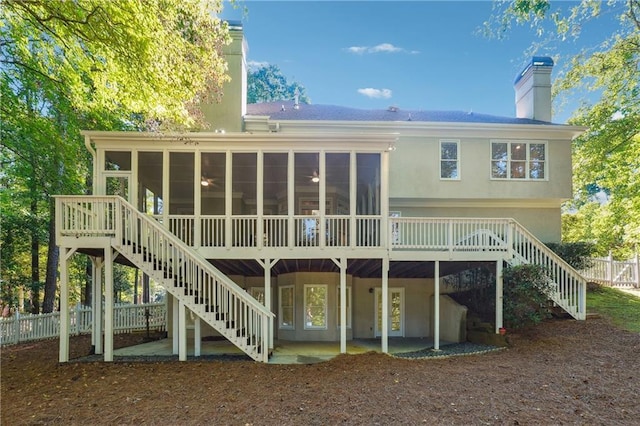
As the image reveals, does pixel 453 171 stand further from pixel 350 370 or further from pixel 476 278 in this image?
pixel 350 370

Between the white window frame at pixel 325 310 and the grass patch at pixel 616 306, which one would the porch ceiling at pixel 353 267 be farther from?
the grass patch at pixel 616 306

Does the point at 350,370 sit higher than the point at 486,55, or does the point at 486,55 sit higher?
the point at 486,55

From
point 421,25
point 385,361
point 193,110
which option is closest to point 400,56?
point 421,25

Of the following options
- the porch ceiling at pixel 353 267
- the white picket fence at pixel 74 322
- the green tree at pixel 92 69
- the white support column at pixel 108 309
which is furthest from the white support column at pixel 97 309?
the green tree at pixel 92 69

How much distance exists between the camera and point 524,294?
30.5 feet

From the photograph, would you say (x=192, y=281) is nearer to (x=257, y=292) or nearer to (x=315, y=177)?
(x=257, y=292)

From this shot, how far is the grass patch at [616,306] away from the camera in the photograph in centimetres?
977

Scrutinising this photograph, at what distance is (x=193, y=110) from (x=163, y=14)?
10.5 feet

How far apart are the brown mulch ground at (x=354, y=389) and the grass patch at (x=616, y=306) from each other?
1238mm

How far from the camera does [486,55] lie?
2075cm

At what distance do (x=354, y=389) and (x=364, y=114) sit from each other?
38.6ft

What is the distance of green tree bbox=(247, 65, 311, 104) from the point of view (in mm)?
30625

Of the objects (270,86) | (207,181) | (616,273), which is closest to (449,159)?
(207,181)

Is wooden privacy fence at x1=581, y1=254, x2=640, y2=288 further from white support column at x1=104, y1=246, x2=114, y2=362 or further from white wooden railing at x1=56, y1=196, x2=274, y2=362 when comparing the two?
white support column at x1=104, y1=246, x2=114, y2=362
